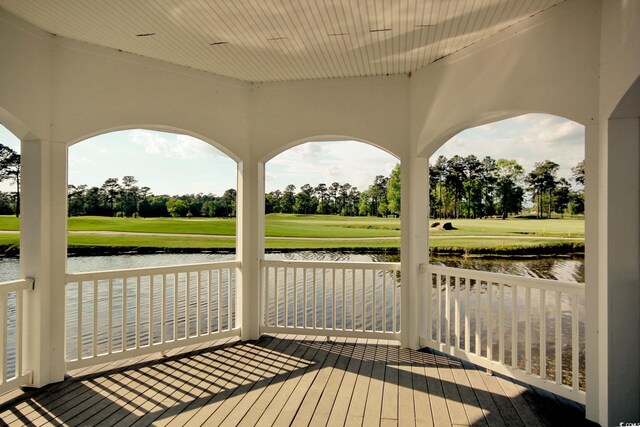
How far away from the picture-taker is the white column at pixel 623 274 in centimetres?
244

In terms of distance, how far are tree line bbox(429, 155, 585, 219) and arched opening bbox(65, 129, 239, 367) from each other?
2.51 m

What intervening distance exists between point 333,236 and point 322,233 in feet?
1.02

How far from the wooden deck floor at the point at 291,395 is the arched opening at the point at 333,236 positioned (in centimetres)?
60

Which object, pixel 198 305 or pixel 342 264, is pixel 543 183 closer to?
pixel 342 264

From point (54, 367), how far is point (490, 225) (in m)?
4.69

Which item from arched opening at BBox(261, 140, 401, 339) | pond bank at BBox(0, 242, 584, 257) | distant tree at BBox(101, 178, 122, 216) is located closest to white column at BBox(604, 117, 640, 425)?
arched opening at BBox(261, 140, 401, 339)

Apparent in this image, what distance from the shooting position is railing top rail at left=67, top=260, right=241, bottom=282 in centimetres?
342

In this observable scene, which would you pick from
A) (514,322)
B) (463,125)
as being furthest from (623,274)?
(463,125)

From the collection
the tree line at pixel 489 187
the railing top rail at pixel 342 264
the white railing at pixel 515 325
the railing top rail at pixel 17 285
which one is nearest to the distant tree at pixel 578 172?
the tree line at pixel 489 187

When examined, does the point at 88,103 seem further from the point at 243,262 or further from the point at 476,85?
the point at 476,85

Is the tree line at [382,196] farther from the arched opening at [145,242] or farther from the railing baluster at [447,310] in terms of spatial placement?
the railing baluster at [447,310]

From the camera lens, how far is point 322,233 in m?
8.20

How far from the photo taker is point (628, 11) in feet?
7.22

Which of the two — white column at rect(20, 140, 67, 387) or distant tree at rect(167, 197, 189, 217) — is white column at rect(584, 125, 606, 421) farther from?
distant tree at rect(167, 197, 189, 217)
